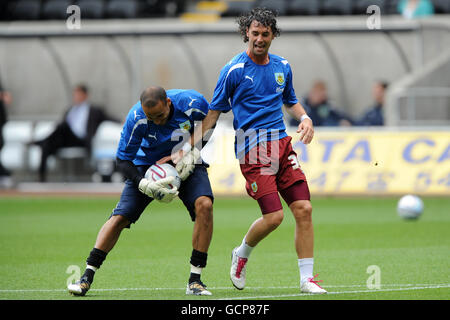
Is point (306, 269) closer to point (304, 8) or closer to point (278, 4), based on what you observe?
point (304, 8)

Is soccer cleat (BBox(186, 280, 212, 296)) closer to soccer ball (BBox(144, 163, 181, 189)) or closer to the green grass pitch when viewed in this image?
the green grass pitch

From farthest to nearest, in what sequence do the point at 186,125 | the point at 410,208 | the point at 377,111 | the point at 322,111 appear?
1. the point at 322,111
2. the point at 377,111
3. the point at 410,208
4. the point at 186,125

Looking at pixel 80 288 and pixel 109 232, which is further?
pixel 109 232

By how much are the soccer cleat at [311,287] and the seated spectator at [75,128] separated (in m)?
14.4

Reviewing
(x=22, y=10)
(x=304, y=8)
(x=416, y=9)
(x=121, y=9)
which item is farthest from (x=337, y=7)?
(x=22, y=10)

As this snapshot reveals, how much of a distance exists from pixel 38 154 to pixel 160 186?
622 inches

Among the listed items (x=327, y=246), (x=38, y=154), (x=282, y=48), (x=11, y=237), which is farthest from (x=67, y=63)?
(x=327, y=246)

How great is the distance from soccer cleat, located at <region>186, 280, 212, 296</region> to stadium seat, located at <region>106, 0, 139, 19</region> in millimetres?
17976

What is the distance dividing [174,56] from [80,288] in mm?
16102

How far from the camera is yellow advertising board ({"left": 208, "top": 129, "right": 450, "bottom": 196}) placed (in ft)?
63.3

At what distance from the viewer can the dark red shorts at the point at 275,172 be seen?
27.7ft

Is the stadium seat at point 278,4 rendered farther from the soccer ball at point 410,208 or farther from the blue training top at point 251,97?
the blue training top at point 251,97

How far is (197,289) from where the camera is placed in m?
8.30

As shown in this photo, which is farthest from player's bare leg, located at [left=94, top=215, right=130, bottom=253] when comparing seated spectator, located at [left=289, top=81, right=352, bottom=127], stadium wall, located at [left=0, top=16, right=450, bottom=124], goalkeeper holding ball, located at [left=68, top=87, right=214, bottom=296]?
stadium wall, located at [left=0, top=16, right=450, bottom=124]
